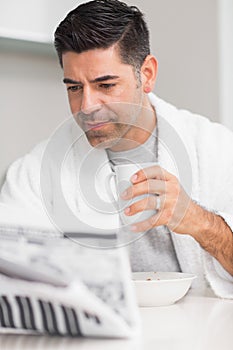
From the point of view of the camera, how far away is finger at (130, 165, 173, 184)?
1.29m

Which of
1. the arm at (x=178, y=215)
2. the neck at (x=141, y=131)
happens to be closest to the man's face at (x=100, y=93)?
the neck at (x=141, y=131)

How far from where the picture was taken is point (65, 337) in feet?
3.14

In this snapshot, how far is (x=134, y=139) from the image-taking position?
1.96 meters

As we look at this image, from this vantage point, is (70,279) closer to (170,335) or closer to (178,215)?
(170,335)

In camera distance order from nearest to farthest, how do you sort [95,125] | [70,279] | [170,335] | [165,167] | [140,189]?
[70,279] → [170,335] → [140,189] → [95,125] → [165,167]

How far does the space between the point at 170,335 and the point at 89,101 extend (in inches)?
32.3

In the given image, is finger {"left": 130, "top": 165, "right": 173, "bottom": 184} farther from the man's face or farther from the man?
the man's face

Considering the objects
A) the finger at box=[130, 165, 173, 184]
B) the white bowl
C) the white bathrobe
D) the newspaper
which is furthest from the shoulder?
the newspaper

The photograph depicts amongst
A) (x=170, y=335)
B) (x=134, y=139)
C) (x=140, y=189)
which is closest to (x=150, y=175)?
(x=140, y=189)

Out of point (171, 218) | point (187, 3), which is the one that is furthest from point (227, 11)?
point (171, 218)

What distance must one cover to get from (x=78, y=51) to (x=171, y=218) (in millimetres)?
549

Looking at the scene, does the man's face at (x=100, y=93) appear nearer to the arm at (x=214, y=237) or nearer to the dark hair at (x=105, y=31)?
the dark hair at (x=105, y=31)

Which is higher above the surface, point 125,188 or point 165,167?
point 125,188

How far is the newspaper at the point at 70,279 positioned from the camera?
33.5 inches
